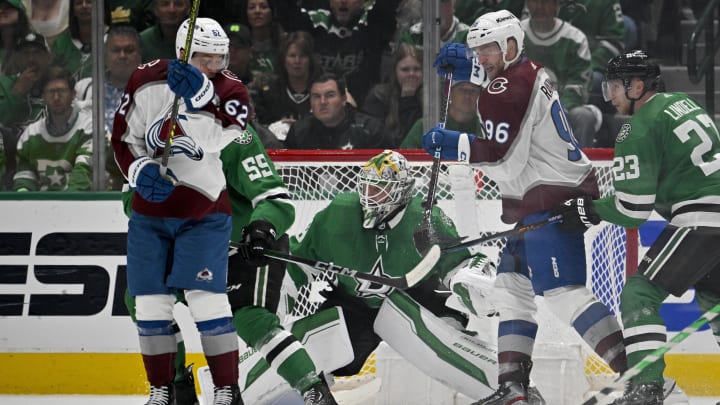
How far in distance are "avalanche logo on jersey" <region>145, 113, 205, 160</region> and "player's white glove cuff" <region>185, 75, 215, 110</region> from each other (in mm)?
115

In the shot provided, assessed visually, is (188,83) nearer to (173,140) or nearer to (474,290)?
(173,140)

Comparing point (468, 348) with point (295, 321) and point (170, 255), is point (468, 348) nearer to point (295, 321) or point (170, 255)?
point (295, 321)

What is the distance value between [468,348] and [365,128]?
47.3 inches

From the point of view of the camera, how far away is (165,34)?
495 centimetres

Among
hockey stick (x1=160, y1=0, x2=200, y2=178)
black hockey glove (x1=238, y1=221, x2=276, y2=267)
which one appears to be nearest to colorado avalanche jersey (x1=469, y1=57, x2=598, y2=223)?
black hockey glove (x1=238, y1=221, x2=276, y2=267)

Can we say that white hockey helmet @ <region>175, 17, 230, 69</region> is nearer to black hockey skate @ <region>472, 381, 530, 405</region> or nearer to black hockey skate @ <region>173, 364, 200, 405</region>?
black hockey skate @ <region>173, 364, 200, 405</region>

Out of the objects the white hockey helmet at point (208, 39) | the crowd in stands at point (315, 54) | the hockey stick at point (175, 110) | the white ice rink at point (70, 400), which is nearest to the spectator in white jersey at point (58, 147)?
the crowd in stands at point (315, 54)

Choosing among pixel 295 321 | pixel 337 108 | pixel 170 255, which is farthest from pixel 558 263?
pixel 337 108

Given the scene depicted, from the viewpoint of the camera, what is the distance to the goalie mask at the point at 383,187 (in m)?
4.05

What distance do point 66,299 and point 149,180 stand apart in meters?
1.31

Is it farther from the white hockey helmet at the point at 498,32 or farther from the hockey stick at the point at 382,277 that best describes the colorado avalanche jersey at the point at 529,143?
the hockey stick at the point at 382,277

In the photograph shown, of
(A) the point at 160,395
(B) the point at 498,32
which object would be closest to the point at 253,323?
(A) the point at 160,395

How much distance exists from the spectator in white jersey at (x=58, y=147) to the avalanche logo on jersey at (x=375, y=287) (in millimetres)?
1233

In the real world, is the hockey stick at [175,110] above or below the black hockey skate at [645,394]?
above
